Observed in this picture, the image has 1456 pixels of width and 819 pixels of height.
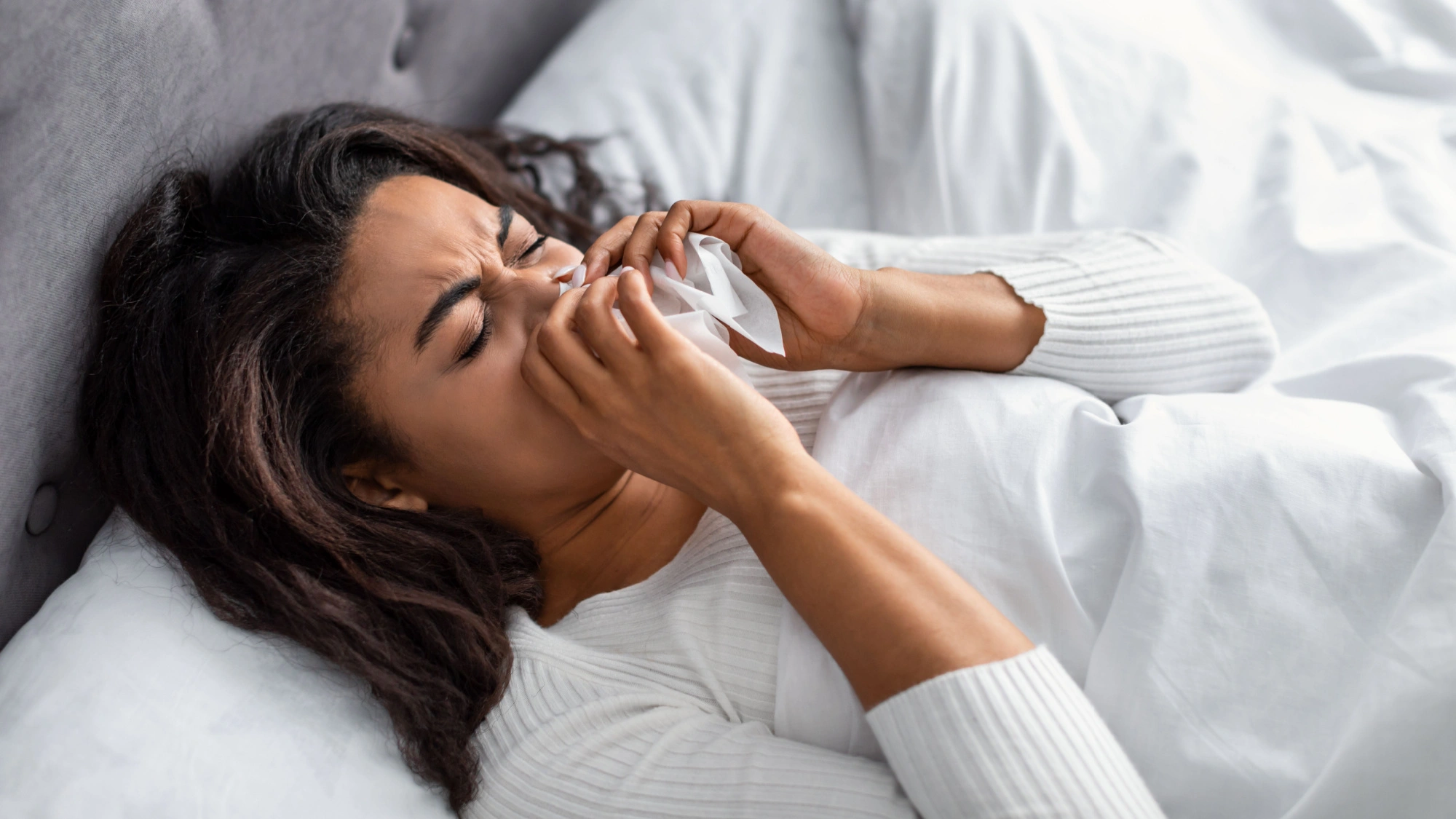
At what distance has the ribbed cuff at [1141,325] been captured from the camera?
1.22 m

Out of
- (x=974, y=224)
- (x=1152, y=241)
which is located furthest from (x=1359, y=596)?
(x=974, y=224)

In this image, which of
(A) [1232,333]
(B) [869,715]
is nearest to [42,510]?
(B) [869,715]

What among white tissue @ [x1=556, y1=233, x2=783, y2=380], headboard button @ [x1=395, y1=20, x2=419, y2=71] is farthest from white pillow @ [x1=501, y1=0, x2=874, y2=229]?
white tissue @ [x1=556, y1=233, x2=783, y2=380]

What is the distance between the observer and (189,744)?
92 centimetres

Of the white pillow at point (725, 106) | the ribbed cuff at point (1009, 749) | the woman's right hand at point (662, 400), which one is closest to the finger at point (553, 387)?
the woman's right hand at point (662, 400)

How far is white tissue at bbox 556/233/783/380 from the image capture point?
1.07 metres

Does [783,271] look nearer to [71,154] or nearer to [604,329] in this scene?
[604,329]

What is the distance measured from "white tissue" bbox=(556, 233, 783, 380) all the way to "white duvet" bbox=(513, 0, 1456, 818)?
0.62 feet

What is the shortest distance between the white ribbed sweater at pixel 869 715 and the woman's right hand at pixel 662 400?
0.54 ft

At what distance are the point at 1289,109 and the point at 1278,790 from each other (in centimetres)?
120

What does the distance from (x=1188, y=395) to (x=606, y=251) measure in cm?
75

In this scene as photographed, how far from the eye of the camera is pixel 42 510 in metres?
1.06

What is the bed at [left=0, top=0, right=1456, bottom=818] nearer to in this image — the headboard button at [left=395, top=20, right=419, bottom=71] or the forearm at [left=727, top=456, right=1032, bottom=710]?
the headboard button at [left=395, top=20, right=419, bottom=71]

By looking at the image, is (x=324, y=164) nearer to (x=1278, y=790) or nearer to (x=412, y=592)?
(x=412, y=592)
